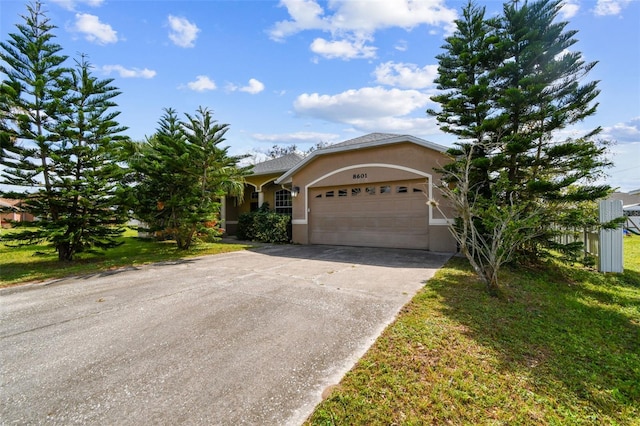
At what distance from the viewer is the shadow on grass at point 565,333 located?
105 inches

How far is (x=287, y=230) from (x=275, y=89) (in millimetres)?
6633

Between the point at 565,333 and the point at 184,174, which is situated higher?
the point at 184,174

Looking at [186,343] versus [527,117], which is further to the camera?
[527,117]

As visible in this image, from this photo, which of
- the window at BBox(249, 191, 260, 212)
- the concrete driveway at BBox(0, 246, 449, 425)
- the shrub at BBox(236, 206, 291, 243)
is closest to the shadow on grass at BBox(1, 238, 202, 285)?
the concrete driveway at BBox(0, 246, 449, 425)

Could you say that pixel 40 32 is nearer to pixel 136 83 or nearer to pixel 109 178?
pixel 136 83

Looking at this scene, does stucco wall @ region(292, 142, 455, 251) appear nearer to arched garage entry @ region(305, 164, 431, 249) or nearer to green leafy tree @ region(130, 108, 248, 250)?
arched garage entry @ region(305, 164, 431, 249)

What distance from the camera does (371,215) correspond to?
1132 centimetres

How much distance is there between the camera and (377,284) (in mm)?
5934

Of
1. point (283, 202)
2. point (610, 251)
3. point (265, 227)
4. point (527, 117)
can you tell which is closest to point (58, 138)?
point (265, 227)

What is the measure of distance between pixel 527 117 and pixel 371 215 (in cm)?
570

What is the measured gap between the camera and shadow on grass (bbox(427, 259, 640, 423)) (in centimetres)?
266

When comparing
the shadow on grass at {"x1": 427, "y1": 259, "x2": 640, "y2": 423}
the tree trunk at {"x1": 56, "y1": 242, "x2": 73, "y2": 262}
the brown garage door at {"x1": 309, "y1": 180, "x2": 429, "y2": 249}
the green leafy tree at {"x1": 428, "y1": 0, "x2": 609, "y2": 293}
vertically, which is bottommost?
the shadow on grass at {"x1": 427, "y1": 259, "x2": 640, "y2": 423}

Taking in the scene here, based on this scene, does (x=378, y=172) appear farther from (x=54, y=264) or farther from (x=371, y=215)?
(x=54, y=264)

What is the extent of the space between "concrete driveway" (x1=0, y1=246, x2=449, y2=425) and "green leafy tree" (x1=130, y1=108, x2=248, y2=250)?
4.25 m
